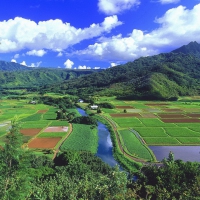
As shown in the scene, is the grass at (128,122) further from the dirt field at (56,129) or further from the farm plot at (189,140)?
the farm plot at (189,140)

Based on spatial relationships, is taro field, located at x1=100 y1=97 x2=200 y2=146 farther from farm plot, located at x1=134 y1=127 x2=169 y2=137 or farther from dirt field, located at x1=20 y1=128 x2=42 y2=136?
dirt field, located at x1=20 y1=128 x2=42 y2=136

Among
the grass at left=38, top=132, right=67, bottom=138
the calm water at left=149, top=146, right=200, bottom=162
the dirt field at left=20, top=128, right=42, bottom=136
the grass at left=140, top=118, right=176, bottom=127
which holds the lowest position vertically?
the calm water at left=149, top=146, right=200, bottom=162

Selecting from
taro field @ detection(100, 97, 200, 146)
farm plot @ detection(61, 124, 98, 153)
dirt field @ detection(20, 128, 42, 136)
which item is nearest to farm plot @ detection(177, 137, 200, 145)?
taro field @ detection(100, 97, 200, 146)

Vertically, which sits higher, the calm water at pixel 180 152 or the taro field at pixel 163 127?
the taro field at pixel 163 127

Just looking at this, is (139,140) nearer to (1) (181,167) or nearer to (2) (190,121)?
(1) (181,167)

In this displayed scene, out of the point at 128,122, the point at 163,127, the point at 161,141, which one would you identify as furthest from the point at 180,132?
the point at 128,122

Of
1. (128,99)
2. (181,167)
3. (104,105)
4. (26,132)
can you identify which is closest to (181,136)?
(181,167)

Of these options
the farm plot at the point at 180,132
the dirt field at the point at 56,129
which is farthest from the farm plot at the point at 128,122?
the dirt field at the point at 56,129
